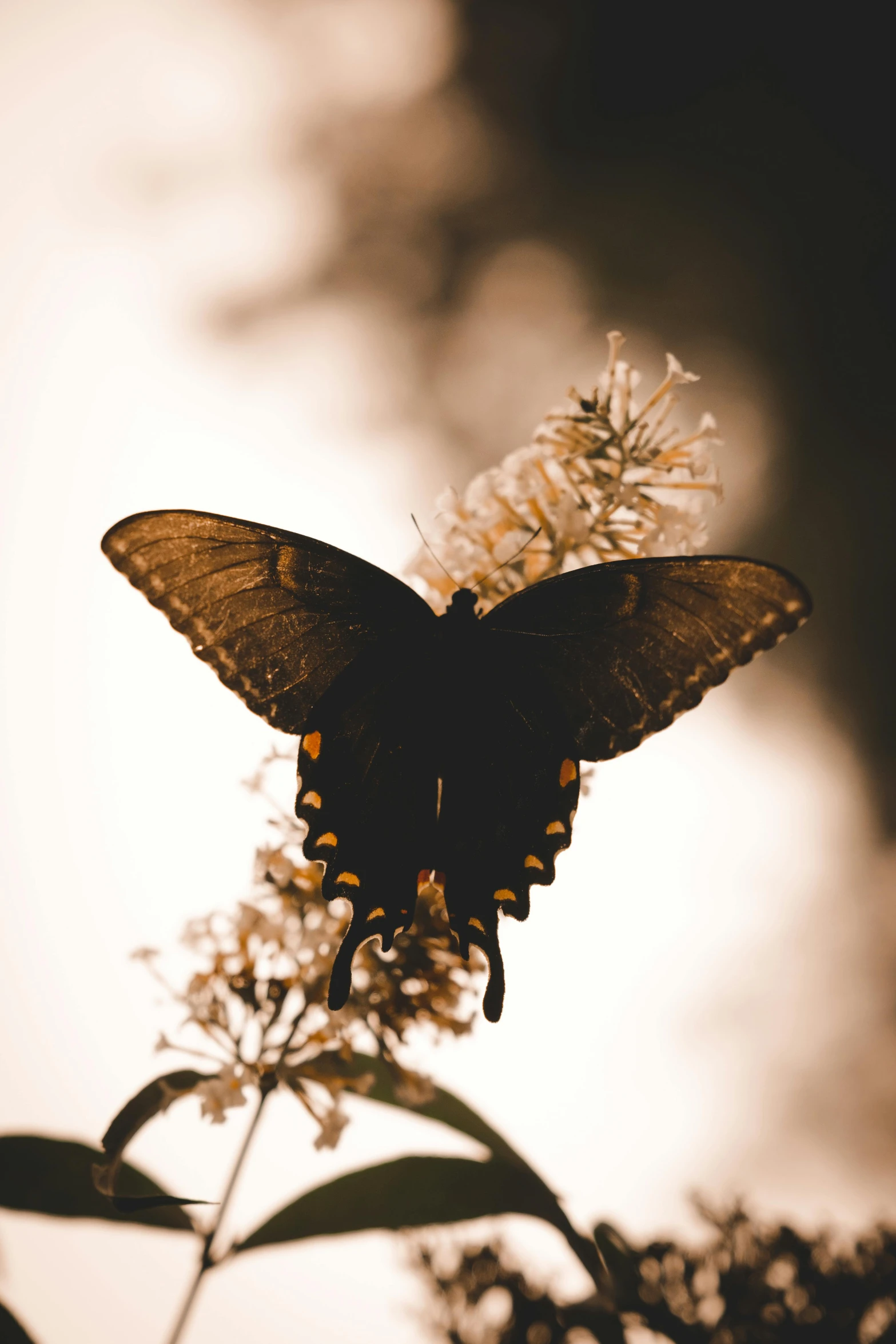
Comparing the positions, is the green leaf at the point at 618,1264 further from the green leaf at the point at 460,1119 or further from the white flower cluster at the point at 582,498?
the white flower cluster at the point at 582,498

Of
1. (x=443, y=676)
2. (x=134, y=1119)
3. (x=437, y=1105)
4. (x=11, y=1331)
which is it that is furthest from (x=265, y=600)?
(x=11, y=1331)

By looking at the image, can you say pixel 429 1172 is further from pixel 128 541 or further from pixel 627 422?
pixel 627 422

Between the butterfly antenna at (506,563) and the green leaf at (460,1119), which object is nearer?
the green leaf at (460,1119)

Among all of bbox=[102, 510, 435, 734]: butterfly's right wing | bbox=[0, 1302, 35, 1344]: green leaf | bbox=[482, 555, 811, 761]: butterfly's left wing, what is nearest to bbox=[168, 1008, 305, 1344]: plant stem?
bbox=[0, 1302, 35, 1344]: green leaf

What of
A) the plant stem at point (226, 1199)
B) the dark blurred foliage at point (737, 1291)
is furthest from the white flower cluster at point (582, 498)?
the dark blurred foliage at point (737, 1291)

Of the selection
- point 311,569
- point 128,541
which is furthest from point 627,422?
point 128,541

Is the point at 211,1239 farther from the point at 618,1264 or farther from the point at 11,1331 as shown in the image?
the point at 618,1264

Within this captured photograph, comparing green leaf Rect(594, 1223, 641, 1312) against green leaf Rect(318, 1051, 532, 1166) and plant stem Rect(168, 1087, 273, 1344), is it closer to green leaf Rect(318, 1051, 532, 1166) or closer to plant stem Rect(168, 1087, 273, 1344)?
Answer: green leaf Rect(318, 1051, 532, 1166)
